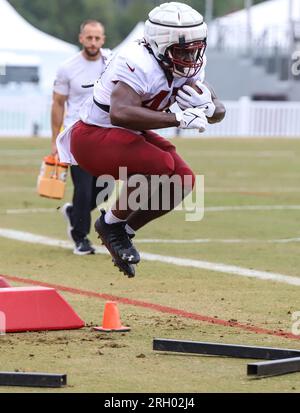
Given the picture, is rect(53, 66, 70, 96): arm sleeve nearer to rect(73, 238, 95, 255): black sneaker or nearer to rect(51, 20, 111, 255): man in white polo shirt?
rect(51, 20, 111, 255): man in white polo shirt

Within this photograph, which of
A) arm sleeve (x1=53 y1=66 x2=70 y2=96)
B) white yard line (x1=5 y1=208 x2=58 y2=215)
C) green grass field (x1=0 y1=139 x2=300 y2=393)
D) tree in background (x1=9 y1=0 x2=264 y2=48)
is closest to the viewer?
green grass field (x1=0 y1=139 x2=300 y2=393)

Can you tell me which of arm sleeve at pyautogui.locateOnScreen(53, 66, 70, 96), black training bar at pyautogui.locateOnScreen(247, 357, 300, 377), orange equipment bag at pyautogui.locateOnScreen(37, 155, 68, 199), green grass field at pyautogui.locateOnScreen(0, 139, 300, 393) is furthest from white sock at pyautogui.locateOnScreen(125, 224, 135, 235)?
arm sleeve at pyautogui.locateOnScreen(53, 66, 70, 96)

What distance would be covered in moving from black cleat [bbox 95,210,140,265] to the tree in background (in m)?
64.6

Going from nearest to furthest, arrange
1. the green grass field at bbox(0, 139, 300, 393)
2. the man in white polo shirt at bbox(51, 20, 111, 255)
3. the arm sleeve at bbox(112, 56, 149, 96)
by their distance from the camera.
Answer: the green grass field at bbox(0, 139, 300, 393), the arm sleeve at bbox(112, 56, 149, 96), the man in white polo shirt at bbox(51, 20, 111, 255)

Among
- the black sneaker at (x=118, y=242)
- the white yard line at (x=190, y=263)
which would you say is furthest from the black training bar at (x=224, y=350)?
the white yard line at (x=190, y=263)

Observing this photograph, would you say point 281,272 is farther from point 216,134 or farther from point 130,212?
point 216,134

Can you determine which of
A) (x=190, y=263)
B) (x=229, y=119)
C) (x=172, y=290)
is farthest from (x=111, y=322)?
(x=229, y=119)

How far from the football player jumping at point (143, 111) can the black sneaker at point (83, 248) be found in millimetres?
3245

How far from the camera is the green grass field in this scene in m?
6.30

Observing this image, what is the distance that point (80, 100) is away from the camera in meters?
11.7

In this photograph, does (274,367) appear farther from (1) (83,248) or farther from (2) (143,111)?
(1) (83,248)

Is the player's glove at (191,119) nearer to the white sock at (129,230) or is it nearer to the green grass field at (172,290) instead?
the white sock at (129,230)

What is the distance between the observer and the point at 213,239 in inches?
490

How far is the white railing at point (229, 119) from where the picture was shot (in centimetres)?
3291
